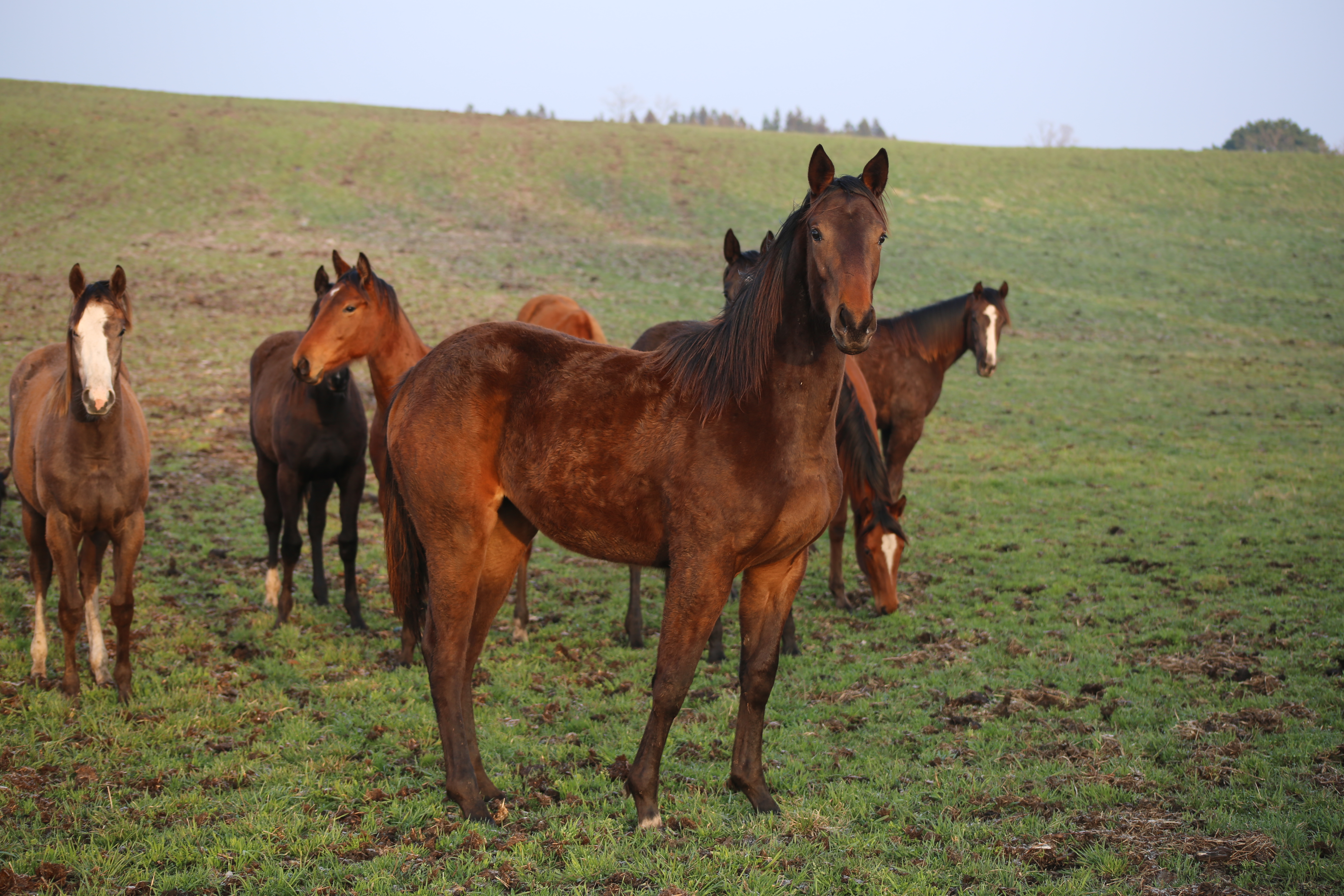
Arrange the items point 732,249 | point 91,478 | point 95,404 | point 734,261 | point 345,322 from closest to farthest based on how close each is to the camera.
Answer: point 95,404
point 91,478
point 345,322
point 734,261
point 732,249

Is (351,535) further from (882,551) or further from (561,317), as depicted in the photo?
(882,551)

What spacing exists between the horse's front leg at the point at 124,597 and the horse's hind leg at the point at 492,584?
2.34 meters

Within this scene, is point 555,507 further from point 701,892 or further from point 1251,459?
point 1251,459

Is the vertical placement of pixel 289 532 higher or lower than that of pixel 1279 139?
lower

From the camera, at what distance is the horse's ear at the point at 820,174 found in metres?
3.43

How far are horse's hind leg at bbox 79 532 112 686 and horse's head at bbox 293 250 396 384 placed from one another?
161cm

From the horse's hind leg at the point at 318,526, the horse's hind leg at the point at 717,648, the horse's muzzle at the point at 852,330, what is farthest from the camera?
the horse's hind leg at the point at 318,526

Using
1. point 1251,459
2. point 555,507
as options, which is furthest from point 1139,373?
point 555,507

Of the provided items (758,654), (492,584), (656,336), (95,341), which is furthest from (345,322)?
(758,654)

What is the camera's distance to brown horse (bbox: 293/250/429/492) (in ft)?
19.2

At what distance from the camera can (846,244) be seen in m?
3.26

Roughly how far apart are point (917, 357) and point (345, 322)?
237 inches

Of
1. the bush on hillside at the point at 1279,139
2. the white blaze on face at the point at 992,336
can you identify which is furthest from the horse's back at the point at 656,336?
the bush on hillside at the point at 1279,139

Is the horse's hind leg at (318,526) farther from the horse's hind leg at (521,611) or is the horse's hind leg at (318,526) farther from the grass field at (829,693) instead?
the horse's hind leg at (521,611)
